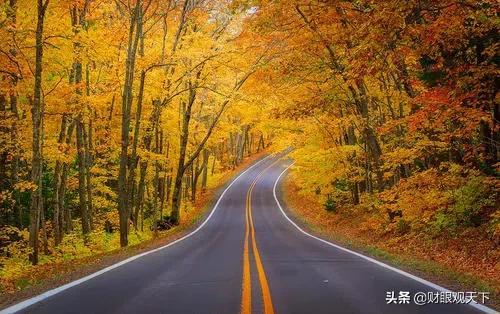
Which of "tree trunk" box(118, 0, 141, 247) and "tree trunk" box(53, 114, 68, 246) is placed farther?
"tree trunk" box(53, 114, 68, 246)

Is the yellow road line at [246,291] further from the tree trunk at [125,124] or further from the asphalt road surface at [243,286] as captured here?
the tree trunk at [125,124]

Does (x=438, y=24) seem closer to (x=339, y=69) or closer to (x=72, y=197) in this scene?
(x=339, y=69)

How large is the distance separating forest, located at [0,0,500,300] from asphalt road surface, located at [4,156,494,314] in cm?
248

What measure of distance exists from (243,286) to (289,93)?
46.8ft

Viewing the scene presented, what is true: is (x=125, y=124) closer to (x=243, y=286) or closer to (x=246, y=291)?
(x=243, y=286)

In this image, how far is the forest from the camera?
11.5 metres

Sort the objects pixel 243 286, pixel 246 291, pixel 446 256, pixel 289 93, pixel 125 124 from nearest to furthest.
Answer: pixel 246 291 → pixel 243 286 → pixel 446 256 → pixel 125 124 → pixel 289 93

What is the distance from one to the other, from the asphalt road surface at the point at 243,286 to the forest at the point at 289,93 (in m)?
2.48

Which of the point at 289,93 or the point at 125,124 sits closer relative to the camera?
the point at 125,124

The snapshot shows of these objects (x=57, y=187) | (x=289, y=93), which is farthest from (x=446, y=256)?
(x=57, y=187)

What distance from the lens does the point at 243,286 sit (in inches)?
308

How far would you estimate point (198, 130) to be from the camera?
34812 mm

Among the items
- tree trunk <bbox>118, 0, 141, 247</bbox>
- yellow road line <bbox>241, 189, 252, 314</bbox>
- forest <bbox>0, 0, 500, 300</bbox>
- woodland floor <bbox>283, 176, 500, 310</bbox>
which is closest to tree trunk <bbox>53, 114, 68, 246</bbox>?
forest <bbox>0, 0, 500, 300</bbox>

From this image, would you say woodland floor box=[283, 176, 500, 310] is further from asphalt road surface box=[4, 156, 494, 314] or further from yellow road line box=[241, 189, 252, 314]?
yellow road line box=[241, 189, 252, 314]
